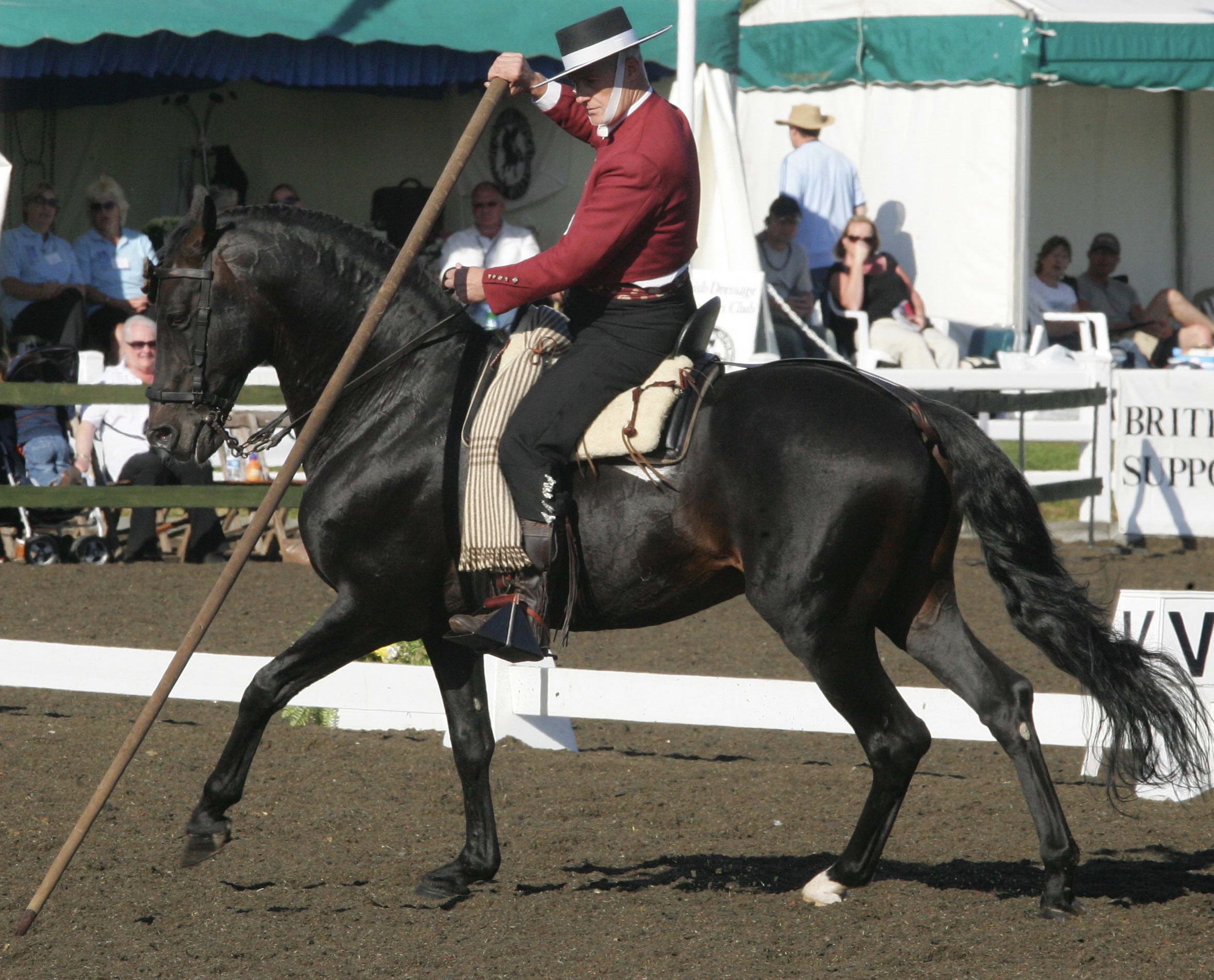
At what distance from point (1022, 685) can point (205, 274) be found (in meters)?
2.80

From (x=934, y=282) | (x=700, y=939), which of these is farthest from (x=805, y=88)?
(x=700, y=939)

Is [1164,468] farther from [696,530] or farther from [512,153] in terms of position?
[696,530]

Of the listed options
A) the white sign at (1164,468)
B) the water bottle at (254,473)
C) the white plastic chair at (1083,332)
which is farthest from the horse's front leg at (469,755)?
the white plastic chair at (1083,332)

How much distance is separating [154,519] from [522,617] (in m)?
6.96

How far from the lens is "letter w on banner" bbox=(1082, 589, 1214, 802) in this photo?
5852 mm

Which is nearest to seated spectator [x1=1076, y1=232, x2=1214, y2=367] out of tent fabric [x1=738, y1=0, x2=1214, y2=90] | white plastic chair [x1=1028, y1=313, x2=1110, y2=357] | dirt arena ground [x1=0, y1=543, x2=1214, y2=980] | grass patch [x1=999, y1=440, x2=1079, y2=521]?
white plastic chair [x1=1028, y1=313, x2=1110, y2=357]

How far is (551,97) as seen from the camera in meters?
5.03

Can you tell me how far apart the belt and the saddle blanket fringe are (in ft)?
0.81

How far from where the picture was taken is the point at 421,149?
15.7 metres

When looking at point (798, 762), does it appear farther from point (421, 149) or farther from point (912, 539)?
point (421, 149)

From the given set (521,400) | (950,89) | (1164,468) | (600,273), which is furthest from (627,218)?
(950,89)

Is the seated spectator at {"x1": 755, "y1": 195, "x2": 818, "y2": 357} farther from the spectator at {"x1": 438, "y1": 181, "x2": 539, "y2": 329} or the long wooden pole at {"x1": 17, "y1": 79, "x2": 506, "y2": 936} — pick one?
the long wooden pole at {"x1": 17, "y1": 79, "x2": 506, "y2": 936}

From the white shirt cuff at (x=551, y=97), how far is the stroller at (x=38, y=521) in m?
6.75

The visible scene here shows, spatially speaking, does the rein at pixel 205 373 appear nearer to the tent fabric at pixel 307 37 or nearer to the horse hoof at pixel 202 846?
the horse hoof at pixel 202 846
